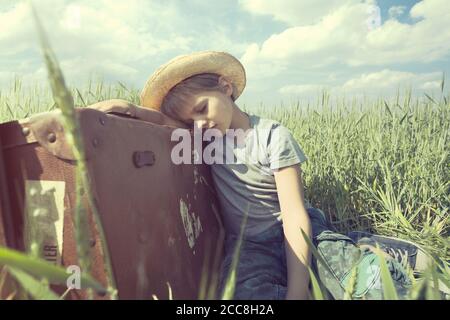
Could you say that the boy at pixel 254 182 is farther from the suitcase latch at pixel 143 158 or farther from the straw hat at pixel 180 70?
the suitcase latch at pixel 143 158

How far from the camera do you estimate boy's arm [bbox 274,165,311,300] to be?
1.39 m

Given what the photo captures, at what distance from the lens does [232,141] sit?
1655mm

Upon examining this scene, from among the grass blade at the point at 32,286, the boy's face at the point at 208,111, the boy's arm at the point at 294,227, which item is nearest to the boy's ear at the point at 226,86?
the boy's face at the point at 208,111

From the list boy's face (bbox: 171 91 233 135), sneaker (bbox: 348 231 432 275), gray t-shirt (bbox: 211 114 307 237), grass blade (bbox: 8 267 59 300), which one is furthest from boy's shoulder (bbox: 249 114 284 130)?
grass blade (bbox: 8 267 59 300)

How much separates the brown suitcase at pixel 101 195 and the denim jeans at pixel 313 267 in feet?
1.07

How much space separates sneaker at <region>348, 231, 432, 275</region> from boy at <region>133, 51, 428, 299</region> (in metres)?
0.40

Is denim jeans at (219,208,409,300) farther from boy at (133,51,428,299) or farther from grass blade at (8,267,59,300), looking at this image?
grass blade at (8,267,59,300)

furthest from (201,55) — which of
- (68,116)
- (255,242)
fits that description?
(68,116)

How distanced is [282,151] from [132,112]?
1.85 ft

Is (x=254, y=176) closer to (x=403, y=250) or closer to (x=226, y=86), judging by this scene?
(x=226, y=86)

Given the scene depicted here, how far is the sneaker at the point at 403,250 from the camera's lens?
1881 mm

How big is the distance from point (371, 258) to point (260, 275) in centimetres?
40

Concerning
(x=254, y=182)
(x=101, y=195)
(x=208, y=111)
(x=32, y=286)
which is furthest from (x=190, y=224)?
(x=32, y=286)

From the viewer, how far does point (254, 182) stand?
5.30ft
